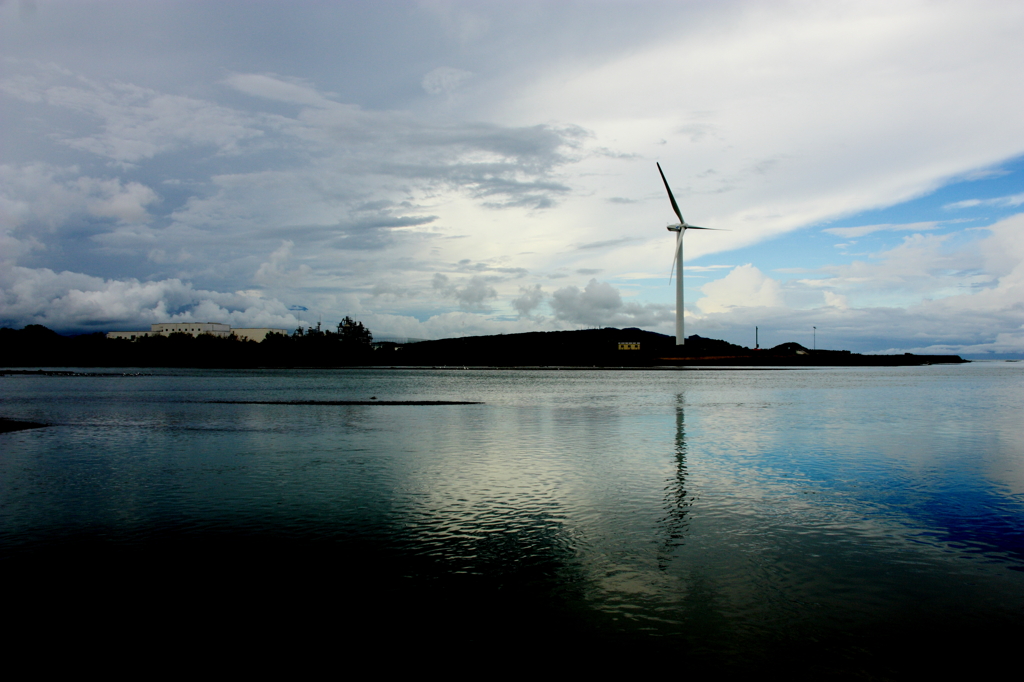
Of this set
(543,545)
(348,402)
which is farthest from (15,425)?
(543,545)

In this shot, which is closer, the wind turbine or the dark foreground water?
the dark foreground water

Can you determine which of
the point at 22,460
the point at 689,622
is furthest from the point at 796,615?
the point at 22,460

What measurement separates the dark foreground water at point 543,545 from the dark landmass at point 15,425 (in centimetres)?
736

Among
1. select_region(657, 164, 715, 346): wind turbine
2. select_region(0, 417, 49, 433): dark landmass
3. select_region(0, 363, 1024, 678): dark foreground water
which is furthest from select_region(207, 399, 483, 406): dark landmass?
select_region(657, 164, 715, 346): wind turbine

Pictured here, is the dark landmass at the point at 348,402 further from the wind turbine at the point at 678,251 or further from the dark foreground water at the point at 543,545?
the wind turbine at the point at 678,251

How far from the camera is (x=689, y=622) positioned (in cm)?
1098

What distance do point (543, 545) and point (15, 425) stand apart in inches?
1619

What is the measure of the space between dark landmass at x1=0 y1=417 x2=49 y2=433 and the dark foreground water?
24.2 feet

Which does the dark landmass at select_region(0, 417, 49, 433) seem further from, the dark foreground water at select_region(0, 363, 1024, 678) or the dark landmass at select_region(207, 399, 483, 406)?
the dark landmass at select_region(207, 399, 483, 406)

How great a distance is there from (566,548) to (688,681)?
6.15 m

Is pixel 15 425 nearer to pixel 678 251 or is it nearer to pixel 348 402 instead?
pixel 348 402

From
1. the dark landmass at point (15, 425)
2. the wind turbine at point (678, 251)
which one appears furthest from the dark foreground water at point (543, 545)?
the wind turbine at point (678, 251)

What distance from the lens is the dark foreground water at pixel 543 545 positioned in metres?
10.7

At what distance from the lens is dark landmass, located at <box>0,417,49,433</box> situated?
38.9 meters
